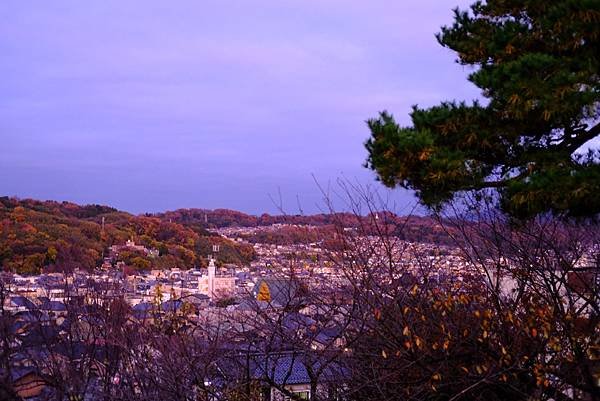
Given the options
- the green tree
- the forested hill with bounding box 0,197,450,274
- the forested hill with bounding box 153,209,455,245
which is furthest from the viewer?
the forested hill with bounding box 0,197,450,274

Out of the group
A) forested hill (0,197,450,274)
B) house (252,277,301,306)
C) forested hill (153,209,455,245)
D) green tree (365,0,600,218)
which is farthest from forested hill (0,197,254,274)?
green tree (365,0,600,218)

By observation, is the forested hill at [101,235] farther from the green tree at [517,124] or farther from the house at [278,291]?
the green tree at [517,124]

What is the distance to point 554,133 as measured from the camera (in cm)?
476

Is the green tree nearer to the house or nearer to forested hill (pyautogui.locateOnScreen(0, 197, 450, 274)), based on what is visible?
the house

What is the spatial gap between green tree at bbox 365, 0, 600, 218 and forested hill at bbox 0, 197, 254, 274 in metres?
8.60

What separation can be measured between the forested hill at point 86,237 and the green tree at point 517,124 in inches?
339

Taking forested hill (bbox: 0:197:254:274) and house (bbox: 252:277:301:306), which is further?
forested hill (bbox: 0:197:254:274)

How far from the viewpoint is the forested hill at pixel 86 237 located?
1592cm

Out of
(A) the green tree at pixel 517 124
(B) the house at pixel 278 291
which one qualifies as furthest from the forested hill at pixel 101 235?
(A) the green tree at pixel 517 124

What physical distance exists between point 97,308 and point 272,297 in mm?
2841

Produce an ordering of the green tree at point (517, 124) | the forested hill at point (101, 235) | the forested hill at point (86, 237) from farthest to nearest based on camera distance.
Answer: the forested hill at point (86, 237), the forested hill at point (101, 235), the green tree at point (517, 124)

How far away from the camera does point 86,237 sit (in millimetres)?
20156

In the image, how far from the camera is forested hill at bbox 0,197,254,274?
52.2ft

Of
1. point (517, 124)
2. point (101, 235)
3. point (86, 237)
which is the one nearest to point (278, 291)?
point (517, 124)
